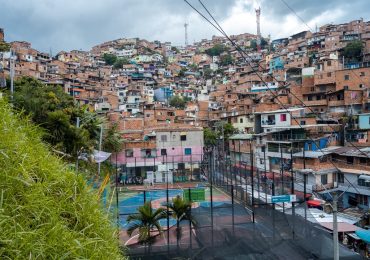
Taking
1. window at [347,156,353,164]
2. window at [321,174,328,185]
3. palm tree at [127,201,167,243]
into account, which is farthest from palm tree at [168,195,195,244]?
window at [347,156,353,164]

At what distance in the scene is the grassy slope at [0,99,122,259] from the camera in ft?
4.22

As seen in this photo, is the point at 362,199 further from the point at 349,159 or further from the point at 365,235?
the point at 365,235

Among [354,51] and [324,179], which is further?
[354,51]

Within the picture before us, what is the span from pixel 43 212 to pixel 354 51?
44.8m

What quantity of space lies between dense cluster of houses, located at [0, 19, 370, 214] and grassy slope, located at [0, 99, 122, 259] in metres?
3.25

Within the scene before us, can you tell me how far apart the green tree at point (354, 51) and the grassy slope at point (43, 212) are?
44.1 meters

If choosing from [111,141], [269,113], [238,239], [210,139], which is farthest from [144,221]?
[210,139]

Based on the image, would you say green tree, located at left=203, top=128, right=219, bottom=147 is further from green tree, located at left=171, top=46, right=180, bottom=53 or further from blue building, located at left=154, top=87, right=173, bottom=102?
green tree, located at left=171, top=46, right=180, bottom=53

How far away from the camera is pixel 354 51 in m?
40.2

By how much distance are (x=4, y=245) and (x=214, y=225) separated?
25.4 ft

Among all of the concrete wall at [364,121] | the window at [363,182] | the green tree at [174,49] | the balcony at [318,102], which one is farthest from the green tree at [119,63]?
the window at [363,182]

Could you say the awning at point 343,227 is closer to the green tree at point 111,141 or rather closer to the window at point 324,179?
the window at point 324,179

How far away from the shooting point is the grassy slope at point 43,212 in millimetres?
1287

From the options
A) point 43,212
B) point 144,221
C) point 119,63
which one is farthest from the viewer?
point 119,63
